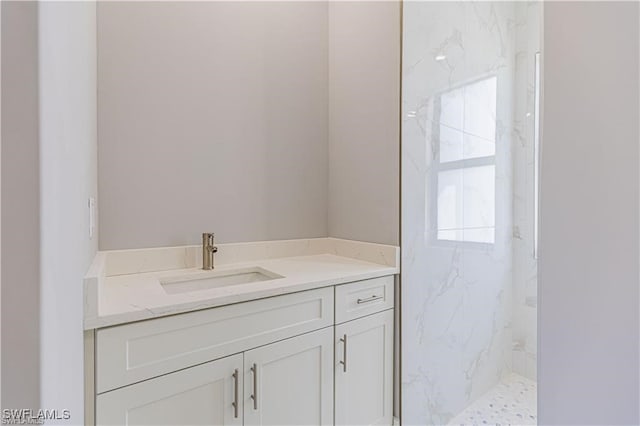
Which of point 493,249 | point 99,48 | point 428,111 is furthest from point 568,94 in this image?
point 493,249

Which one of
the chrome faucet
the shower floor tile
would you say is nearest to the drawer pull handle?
the chrome faucet

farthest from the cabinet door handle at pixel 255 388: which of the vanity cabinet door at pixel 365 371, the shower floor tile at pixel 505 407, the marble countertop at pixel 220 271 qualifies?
the shower floor tile at pixel 505 407

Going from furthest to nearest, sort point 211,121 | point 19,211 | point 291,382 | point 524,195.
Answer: point 524,195
point 211,121
point 291,382
point 19,211

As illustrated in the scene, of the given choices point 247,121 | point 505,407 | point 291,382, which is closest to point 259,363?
point 291,382

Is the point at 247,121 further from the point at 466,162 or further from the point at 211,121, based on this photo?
the point at 466,162

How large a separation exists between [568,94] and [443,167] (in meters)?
1.44

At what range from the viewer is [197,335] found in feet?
3.68

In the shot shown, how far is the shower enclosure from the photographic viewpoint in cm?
177

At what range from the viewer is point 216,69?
175 centimetres

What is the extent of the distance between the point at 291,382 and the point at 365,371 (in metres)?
0.43

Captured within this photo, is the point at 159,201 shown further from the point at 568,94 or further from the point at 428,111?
the point at 568,94

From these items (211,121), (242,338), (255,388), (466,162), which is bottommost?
(255,388)

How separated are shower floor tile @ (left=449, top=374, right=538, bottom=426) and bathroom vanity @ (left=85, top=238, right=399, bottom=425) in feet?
2.13

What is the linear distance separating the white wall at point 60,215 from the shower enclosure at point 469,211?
1.36 metres
